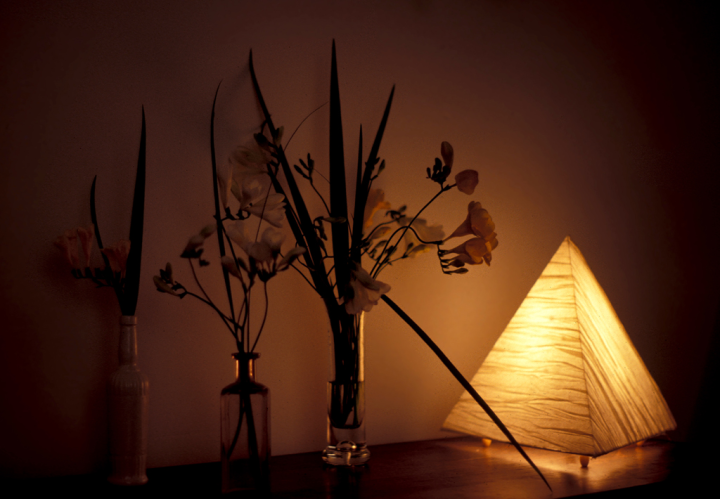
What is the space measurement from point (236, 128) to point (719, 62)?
1.54 m

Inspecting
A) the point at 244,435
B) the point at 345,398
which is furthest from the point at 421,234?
the point at 244,435

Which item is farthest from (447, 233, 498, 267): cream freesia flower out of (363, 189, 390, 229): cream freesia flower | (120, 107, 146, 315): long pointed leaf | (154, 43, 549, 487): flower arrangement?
(120, 107, 146, 315): long pointed leaf

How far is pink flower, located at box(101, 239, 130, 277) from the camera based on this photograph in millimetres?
874

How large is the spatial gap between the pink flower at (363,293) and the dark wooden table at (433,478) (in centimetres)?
28

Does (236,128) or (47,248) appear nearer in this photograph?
(47,248)

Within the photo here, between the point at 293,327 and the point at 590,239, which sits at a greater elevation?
the point at 590,239

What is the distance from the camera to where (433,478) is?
954 millimetres

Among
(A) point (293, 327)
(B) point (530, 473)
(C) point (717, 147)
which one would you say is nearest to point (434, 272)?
(A) point (293, 327)

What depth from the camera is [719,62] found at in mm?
1757

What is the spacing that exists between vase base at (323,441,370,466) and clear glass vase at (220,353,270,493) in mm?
161

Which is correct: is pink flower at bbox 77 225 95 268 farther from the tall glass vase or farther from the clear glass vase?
the tall glass vase

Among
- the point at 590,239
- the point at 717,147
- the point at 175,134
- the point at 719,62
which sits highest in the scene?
the point at 719,62

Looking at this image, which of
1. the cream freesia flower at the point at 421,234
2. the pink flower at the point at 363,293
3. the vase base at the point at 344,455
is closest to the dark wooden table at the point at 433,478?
the vase base at the point at 344,455

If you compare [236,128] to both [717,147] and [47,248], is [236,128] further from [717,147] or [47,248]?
[717,147]
